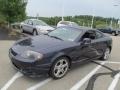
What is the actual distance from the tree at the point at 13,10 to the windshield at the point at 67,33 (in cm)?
1047

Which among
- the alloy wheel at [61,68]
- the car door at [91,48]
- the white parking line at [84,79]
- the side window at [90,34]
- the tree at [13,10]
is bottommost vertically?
the white parking line at [84,79]

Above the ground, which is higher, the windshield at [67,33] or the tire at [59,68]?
the windshield at [67,33]

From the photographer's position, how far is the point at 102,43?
26.5ft

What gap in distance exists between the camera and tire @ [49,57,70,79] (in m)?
5.81

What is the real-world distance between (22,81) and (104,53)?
392cm

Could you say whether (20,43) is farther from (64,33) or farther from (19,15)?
(19,15)

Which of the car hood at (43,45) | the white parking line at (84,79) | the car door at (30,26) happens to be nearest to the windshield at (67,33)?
the car hood at (43,45)

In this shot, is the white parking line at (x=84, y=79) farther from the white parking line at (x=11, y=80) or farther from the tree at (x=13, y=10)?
the tree at (x=13, y=10)

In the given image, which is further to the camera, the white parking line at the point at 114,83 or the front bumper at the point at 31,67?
the white parking line at the point at 114,83

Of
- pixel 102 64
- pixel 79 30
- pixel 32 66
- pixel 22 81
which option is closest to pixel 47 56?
pixel 32 66

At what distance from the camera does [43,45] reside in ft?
19.7

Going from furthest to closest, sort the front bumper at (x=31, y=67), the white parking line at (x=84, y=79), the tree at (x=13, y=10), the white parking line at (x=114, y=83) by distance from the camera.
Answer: the tree at (x=13, y=10) → the white parking line at (x=114, y=83) → the white parking line at (x=84, y=79) → the front bumper at (x=31, y=67)

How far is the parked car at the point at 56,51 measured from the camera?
218 inches

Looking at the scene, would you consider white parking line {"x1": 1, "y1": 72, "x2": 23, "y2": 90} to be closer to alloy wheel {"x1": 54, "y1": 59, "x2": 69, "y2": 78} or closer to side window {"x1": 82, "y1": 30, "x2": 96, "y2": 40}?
alloy wheel {"x1": 54, "y1": 59, "x2": 69, "y2": 78}
